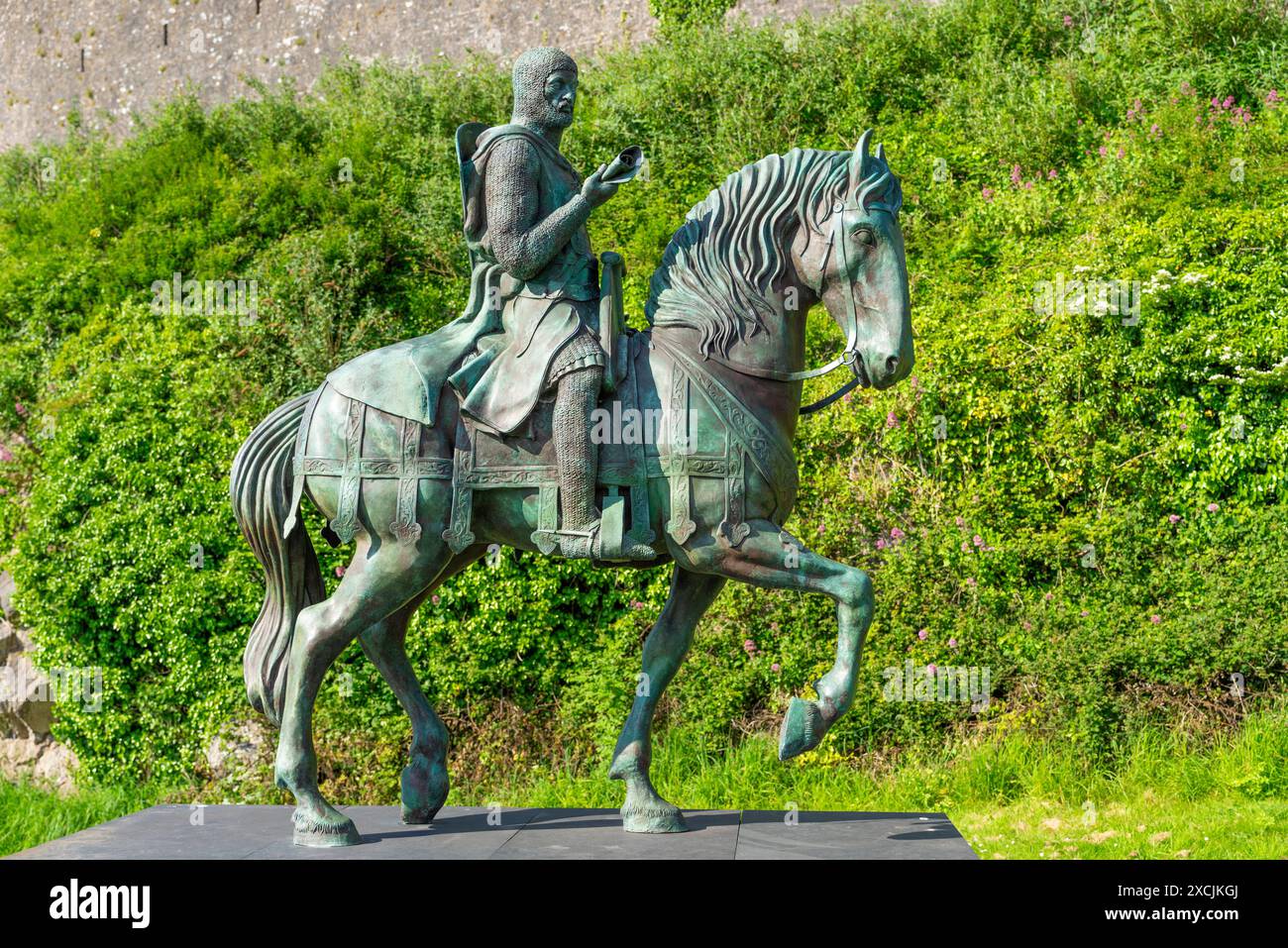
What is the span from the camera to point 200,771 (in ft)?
29.2

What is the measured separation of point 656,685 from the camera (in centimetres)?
550

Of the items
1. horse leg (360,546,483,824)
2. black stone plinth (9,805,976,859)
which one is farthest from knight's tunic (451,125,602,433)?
black stone plinth (9,805,976,859)

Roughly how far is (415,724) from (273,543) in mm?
→ 1003

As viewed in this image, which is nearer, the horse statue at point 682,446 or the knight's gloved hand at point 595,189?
the horse statue at point 682,446

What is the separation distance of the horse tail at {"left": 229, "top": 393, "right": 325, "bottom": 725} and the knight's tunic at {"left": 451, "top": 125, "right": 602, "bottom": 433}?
860 millimetres

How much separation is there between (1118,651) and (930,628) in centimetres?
114

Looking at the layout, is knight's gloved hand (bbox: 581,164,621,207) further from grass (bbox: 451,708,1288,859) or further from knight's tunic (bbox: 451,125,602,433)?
grass (bbox: 451,708,1288,859)

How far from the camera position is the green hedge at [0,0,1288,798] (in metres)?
8.48

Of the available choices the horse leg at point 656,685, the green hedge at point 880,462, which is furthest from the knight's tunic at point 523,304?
the green hedge at point 880,462

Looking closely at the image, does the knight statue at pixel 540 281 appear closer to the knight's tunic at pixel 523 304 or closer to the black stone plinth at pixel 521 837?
the knight's tunic at pixel 523 304

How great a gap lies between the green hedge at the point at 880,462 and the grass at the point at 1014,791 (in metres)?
0.20

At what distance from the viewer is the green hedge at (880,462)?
848cm

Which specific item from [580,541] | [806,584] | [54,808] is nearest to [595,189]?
[580,541]
